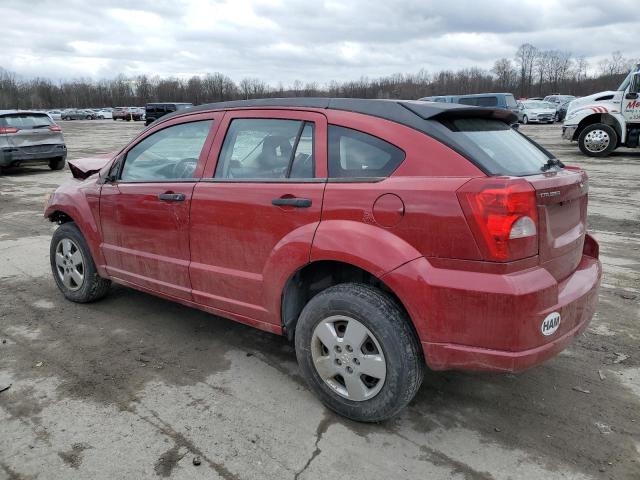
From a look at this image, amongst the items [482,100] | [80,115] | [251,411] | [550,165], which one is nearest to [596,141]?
[482,100]

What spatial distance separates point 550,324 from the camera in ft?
8.23

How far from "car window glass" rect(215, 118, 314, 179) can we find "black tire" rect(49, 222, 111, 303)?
1.81 meters

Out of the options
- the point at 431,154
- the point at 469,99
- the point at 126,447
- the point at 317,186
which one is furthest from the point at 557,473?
the point at 469,99

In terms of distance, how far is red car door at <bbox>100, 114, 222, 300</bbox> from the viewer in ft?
11.8

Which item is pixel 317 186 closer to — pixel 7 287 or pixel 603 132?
pixel 7 287

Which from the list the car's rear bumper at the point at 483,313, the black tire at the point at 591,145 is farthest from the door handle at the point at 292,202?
the black tire at the point at 591,145

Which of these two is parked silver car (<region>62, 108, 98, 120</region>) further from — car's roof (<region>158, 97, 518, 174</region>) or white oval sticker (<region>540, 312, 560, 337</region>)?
white oval sticker (<region>540, 312, 560, 337</region>)

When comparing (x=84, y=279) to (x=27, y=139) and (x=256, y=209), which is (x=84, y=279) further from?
(x=27, y=139)


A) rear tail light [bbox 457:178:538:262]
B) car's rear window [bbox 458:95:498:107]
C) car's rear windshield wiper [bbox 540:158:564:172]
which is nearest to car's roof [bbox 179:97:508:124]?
car's rear windshield wiper [bbox 540:158:564:172]

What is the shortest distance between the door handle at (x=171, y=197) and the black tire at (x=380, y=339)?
1.24 metres

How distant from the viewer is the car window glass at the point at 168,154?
366 centimetres

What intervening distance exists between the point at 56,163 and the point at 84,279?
39.4 feet

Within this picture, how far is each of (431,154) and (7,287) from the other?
4.56m

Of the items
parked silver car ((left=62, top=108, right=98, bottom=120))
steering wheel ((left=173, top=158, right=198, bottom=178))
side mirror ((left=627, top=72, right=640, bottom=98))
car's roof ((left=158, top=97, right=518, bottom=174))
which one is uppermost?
parked silver car ((left=62, top=108, right=98, bottom=120))
